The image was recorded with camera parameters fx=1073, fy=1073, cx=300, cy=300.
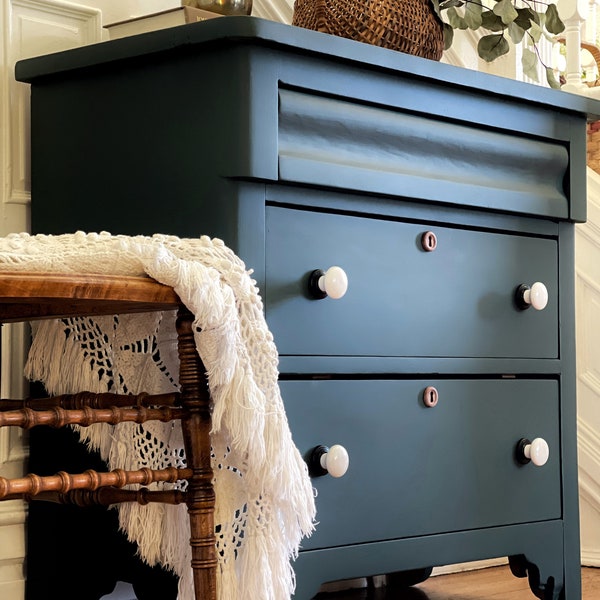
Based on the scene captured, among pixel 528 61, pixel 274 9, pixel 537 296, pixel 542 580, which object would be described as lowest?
pixel 542 580

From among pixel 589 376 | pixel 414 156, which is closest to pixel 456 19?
pixel 414 156

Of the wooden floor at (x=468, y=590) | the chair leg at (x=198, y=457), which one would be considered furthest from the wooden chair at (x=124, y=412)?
the wooden floor at (x=468, y=590)

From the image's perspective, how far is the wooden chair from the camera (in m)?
1.04

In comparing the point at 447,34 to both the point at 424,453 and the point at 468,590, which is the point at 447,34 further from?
the point at 468,590

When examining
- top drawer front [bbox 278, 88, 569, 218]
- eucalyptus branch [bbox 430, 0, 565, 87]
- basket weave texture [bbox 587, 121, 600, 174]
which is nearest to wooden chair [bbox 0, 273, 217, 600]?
top drawer front [bbox 278, 88, 569, 218]

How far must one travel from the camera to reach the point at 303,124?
1423mm

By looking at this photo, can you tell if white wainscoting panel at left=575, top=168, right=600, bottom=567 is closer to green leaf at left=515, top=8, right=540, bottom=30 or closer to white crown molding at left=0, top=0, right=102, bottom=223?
green leaf at left=515, top=8, right=540, bottom=30

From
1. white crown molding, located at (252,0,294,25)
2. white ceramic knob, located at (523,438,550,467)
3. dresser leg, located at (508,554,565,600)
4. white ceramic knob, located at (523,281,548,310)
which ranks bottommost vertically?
dresser leg, located at (508,554,565,600)

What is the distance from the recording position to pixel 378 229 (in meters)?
1.51

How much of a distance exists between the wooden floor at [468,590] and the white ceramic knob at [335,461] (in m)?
0.79

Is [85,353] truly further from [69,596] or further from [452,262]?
[452,262]

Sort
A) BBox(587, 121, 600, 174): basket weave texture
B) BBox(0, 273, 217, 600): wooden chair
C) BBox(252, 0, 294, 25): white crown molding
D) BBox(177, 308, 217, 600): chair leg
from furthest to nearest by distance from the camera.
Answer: BBox(587, 121, 600, 174): basket weave texture < BBox(252, 0, 294, 25): white crown molding < BBox(177, 308, 217, 600): chair leg < BBox(0, 273, 217, 600): wooden chair

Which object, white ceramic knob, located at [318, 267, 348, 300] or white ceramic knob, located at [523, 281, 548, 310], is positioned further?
white ceramic knob, located at [523, 281, 548, 310]

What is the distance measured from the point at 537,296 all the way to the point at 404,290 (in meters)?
0.25
